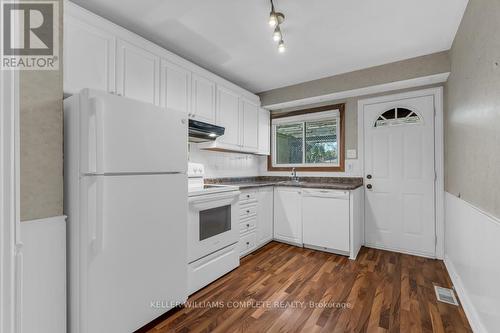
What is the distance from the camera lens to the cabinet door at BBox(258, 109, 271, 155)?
12.6 feet

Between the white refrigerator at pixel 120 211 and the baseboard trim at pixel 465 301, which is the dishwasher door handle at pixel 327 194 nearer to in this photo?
the baseboard trim at pixel 465 301

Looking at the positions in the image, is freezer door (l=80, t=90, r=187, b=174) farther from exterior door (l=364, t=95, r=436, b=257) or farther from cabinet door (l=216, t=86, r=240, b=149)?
exterior door (l=364, t=95, r=436, b=257)

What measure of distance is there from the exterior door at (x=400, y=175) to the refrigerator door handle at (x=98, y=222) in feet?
10.5

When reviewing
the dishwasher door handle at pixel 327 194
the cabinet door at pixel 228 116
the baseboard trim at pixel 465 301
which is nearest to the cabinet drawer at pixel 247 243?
the dishwasher door handle at pixel 327 194

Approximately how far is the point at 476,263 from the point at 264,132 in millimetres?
2983

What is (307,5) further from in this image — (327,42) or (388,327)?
(388,327)

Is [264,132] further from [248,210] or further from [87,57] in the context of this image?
[87,57]

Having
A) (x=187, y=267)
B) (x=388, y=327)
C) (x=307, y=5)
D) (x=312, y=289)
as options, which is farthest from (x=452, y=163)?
(x=187, y=267)

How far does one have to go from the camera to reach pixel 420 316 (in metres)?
1.74

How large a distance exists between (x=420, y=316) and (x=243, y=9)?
9.18 feet

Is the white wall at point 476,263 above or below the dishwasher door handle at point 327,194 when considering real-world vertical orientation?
below

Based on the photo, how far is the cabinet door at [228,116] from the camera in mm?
2996

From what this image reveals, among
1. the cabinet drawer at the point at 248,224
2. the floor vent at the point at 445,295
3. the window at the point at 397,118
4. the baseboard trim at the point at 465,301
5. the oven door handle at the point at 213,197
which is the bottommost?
the floor vent at the point at 445,295

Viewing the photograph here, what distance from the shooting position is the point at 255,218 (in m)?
3.09
